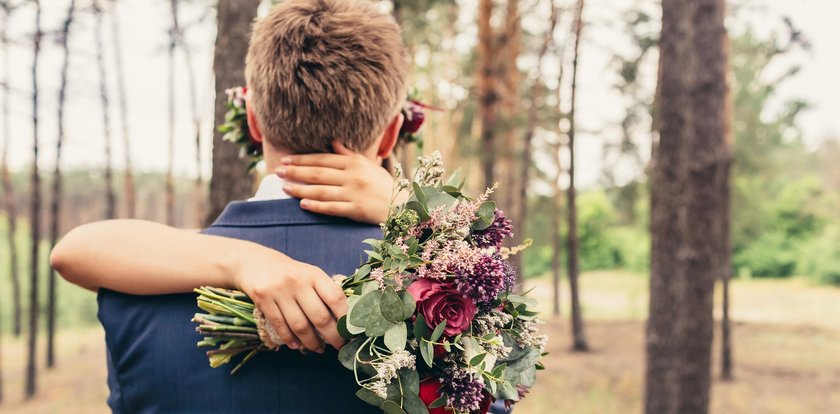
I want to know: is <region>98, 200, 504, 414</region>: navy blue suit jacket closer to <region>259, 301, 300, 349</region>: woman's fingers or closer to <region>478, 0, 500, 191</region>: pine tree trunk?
<region>259, 301, 300, 349</region>: woman's fingers

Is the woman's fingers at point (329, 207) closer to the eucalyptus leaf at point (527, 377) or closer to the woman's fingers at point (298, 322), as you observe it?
the woman's fingers at point (298, 322)

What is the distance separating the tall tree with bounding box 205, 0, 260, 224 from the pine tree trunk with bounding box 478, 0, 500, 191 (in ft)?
35.4

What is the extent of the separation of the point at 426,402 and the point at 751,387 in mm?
14454

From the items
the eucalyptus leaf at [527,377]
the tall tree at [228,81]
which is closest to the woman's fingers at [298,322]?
the eucalyptus leaf at [527,377]

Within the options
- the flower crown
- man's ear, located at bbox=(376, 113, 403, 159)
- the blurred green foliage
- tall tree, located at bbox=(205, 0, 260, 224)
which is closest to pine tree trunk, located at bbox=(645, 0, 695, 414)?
tall tree, located at bbox=(205, 0, 260, 224)

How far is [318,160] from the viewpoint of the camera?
1.80 meters

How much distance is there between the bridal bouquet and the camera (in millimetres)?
1487

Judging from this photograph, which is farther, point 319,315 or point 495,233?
point 495,233

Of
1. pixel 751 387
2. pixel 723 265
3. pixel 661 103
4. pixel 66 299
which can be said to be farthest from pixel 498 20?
pixel 66 299

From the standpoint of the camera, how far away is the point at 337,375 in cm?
167

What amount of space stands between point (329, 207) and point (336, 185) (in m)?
0.06

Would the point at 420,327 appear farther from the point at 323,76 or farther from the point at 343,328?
the point at 323,76

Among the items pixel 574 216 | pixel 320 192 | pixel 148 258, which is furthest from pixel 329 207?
pixel 574 216

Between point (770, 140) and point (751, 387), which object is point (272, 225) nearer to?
point (751, 387)
